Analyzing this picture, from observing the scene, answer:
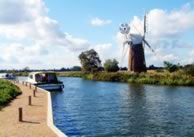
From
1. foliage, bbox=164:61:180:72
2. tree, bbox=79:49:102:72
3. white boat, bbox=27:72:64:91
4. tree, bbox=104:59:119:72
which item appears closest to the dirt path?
white boat, bbox=27:72:64:91

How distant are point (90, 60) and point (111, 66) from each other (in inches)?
694

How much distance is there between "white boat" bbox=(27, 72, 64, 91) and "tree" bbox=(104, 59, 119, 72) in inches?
2130

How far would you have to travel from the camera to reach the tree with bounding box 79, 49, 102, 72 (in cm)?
14200

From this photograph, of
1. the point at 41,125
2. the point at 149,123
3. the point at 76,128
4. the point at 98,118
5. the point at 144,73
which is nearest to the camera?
the point at 41,125

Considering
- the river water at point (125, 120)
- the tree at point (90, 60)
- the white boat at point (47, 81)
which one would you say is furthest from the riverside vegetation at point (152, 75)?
the river water at point (125, 120)

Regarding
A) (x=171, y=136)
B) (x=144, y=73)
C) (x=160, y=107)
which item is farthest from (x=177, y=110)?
(x=144, y=73)

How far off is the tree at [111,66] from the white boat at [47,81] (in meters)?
54.1

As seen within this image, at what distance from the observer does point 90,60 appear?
142500 millimetres

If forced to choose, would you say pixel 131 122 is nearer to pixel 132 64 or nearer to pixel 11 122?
pixel 11 122

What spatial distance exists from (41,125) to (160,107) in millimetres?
19303

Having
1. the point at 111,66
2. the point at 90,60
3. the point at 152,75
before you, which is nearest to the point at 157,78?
the point at 152,75

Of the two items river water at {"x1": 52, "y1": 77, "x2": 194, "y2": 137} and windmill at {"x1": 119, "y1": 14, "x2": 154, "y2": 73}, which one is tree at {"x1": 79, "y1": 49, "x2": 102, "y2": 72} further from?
river water at {"x1": 52, "y1": 77, "x2": 194, "y2": 137}

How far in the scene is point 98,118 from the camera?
30953mm

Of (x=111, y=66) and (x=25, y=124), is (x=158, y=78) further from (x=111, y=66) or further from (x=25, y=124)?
(x=25, y=124)
